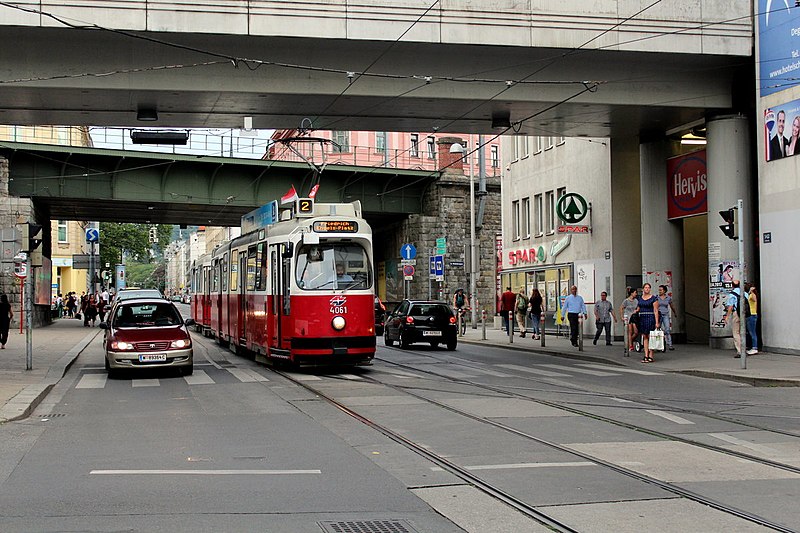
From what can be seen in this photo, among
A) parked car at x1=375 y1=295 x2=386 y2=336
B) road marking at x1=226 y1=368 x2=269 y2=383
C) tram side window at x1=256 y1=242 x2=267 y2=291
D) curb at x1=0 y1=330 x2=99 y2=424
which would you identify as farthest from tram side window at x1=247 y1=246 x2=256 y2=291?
parked car at x1=375 y1=295 x2=386 y2=336

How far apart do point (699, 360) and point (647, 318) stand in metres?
1.51

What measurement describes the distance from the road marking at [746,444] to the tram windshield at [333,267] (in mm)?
9741

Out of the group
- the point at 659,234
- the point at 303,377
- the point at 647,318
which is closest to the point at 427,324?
the point at 659,234

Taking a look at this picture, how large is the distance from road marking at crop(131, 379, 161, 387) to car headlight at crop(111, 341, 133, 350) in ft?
2.24

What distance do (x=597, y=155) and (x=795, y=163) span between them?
11.3m

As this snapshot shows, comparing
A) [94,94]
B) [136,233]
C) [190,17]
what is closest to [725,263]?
[190,17]

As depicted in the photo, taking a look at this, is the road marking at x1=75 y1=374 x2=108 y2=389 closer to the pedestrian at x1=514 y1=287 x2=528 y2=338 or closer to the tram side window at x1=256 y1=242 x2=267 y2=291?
the tram side window at x1=256 y1=242 x2=267 y2=291

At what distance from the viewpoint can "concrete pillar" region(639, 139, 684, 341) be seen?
2867 cm

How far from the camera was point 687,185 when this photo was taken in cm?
2794

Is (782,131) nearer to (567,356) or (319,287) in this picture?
(567,356)

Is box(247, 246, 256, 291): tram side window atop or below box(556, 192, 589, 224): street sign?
below

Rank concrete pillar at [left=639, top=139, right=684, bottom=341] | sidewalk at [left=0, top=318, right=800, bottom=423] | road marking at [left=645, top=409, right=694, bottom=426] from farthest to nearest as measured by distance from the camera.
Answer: concrete pillar at [left=639, top=139, right=684, bottom=341], sidewalk at [left=0, top=318, right=800, bottom=423], road marking at [left=645, top=409, right=694, bottom=426]

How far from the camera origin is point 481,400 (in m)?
14.6

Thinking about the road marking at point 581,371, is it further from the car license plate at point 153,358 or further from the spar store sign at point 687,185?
the car license plate at point 153,358
